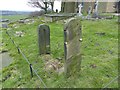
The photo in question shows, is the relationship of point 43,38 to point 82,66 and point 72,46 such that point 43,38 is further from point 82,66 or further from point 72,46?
point 72,46

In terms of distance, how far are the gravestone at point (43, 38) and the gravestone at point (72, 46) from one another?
209 cm

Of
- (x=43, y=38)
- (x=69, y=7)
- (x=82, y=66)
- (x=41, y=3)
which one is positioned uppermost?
(x=41, y=3)

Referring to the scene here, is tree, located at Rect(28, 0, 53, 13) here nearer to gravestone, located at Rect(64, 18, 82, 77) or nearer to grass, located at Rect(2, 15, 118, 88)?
grass, located at Rect(2, 15, 118, 88)

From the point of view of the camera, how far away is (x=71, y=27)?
5.20 metres

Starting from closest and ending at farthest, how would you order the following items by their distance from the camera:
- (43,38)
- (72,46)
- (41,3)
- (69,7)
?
(72,46), (43,38), (69,7), (41,3)

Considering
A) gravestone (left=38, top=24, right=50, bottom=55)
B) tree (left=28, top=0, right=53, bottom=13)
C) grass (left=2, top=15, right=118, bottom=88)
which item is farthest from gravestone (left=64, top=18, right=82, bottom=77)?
tree (left=28, top=0, right=53, bottom=13)

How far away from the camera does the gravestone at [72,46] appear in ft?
16.9

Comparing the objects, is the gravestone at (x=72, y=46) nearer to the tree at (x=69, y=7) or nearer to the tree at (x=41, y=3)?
the tree at (x=69, y=7)

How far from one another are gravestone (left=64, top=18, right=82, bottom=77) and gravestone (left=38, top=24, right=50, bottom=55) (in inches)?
82.4

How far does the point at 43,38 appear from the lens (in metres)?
7.33

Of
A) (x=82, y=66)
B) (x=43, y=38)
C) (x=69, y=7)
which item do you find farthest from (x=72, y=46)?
(x=69, y=7)

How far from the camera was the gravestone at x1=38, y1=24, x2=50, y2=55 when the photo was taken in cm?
726

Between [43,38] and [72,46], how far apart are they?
2224 millimetres

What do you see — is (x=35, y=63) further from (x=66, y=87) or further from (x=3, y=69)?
(x=66, y=87)
